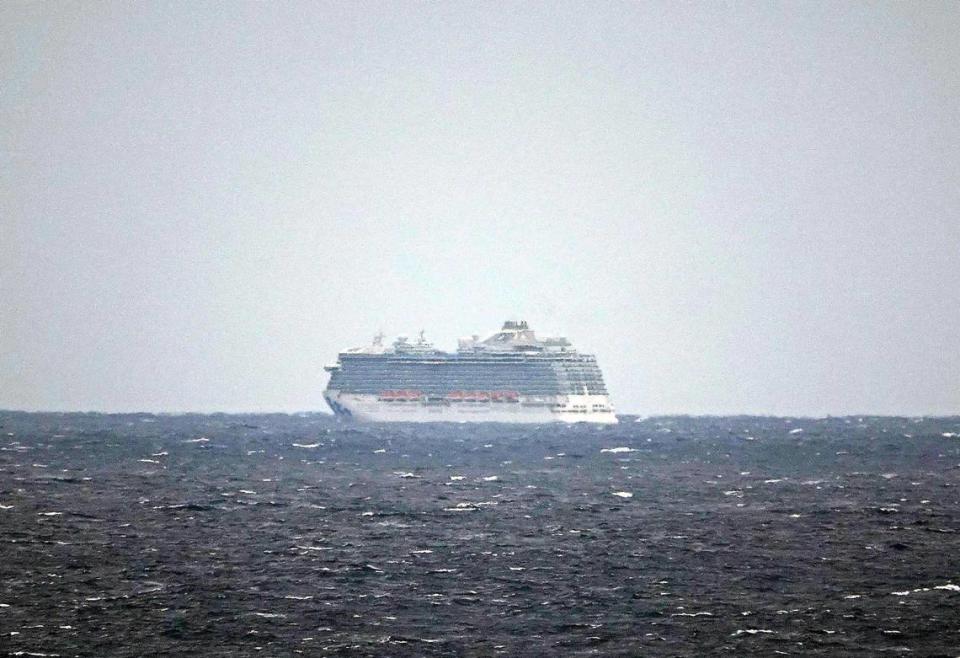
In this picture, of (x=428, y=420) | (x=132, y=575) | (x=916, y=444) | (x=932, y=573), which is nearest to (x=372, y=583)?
(x=132, y=575)

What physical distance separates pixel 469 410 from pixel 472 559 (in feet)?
457

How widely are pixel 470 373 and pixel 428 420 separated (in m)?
8.90

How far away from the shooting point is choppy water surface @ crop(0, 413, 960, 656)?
37.7 metres

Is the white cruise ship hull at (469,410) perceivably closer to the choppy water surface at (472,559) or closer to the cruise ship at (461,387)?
the cruise ship at (461,387)

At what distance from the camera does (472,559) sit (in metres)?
50.9

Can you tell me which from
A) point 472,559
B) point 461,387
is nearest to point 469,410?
point 461,387

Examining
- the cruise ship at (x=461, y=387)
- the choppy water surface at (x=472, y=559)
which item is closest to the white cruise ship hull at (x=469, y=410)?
the cruise ship at (x=461, y=387)

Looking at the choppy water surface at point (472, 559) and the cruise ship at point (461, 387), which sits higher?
the cruise ship at point (461, 387)

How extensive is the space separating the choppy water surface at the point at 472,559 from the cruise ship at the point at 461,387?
9160 centimetres

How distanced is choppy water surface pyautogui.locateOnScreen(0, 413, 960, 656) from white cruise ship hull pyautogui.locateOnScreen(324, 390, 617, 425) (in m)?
91.2

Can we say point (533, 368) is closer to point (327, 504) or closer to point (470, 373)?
point (470, 373)

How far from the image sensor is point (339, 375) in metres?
190

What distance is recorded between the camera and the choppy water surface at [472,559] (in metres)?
37.7

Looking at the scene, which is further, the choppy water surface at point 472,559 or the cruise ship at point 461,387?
the cruise ship at point 461,387
